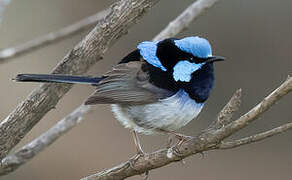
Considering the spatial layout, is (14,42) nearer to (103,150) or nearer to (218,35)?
(103,150)

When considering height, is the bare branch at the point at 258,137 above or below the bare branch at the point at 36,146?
below

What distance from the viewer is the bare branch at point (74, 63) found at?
3.62 meters

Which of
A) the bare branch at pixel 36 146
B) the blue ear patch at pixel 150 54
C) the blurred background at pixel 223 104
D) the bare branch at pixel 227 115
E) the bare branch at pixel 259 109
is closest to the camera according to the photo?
the bare branch at pixel 259 109

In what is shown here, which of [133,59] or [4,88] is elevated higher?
[4,88]

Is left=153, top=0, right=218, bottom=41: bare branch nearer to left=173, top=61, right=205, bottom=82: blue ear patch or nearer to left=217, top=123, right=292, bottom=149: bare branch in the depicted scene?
left=173, top=61, right=205, bottom=82: blue ear patch

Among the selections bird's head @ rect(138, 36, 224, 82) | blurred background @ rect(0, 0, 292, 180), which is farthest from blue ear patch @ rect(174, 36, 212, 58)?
blurred background @ rect(0, 0, 292, 180)

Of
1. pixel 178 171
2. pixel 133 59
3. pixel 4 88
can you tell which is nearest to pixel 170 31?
pixel 133 59

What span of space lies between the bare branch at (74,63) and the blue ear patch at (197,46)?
377 millimetres

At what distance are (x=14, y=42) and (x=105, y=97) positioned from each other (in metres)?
5.25

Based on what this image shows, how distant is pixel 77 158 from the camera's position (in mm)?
8156

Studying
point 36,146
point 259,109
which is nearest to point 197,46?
point 259,109

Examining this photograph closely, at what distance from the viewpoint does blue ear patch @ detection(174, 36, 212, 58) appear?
3807 millimetres

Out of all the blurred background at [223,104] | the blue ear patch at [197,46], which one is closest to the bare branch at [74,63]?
the blue ear patch at [197,46]

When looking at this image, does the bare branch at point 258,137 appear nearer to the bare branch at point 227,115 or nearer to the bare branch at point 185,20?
the bare branch at point 227,115
